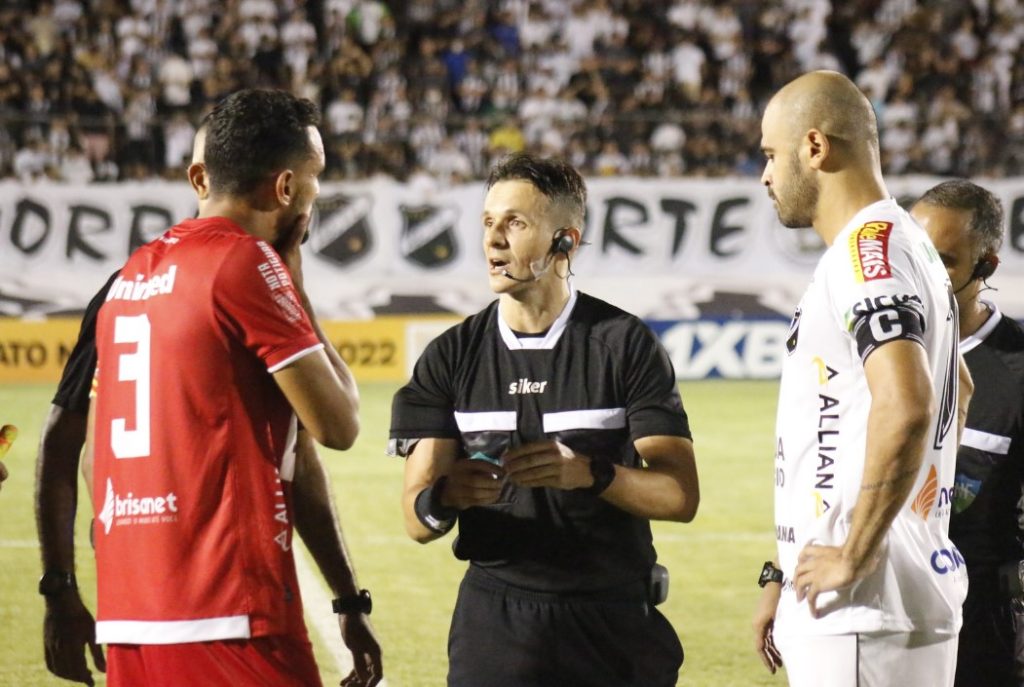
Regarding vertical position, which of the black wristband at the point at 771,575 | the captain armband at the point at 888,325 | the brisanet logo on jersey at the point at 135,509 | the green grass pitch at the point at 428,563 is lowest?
the green grass pitch at the point at 428,563

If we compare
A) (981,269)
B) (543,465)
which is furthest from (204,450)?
(981,269)

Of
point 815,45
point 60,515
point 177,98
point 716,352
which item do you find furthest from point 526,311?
point 815,45

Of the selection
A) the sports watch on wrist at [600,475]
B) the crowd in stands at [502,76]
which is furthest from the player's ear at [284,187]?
the crowd in stands at [502,76]

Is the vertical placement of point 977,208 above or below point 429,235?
above

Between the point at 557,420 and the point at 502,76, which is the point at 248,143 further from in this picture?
the point at 502,76

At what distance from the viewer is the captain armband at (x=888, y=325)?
300 cm

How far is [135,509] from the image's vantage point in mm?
3143

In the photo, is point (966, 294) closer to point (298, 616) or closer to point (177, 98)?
point (298, 616)

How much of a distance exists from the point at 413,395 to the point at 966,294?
1.66 meters

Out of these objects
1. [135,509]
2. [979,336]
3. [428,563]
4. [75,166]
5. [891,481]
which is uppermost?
[75,166]

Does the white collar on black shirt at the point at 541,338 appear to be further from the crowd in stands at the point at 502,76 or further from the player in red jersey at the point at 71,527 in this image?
the crowd in stands at the point at 502,76

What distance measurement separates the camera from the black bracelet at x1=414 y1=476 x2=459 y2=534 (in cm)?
350

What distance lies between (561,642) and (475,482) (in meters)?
0.55

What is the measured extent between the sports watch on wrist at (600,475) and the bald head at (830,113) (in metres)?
0.90
